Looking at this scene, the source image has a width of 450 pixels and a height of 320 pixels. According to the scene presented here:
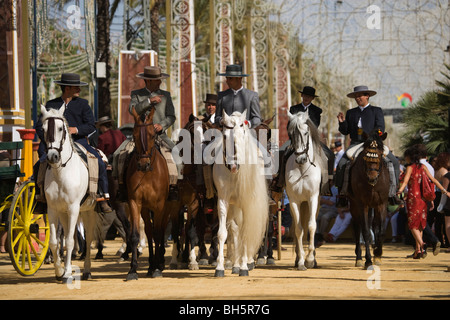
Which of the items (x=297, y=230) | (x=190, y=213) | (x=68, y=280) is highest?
(x=190, y=213)

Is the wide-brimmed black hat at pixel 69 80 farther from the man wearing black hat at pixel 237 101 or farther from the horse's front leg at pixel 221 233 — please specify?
the horse's front leg at pixel 221 233

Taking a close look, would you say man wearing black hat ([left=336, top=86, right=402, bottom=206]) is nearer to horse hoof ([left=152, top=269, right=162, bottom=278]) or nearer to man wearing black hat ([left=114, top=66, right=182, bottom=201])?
man wearing black hat ([left=114, top=66, right=182, bottom=201])

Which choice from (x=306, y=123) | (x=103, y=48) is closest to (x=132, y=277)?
(x=306, y=123)

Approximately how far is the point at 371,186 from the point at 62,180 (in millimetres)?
5197

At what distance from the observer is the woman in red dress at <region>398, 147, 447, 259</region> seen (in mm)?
16625

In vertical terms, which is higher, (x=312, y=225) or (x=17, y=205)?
(x=17, y=205)

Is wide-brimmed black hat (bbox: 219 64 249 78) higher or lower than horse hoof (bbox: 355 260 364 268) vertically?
higher

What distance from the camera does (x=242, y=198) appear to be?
12.7 m

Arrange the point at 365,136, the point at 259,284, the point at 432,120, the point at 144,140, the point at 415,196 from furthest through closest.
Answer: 1. the point at 432,120
2. the point at 415,196
3. the point at 365,136
4. the point at 144,140
5. the point at 259,284

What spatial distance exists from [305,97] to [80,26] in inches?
378

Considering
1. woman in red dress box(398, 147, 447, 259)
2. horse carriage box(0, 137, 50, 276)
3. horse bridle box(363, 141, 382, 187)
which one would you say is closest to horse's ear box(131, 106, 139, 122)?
horse carriage box(0, 137, 50, 276)

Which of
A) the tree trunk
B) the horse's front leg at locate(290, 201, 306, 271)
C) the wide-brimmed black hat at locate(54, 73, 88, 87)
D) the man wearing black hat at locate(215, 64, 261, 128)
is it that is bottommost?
the horse's front leg at locate(290, 201, 306, 271)

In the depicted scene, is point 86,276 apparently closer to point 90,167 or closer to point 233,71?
point 90,167

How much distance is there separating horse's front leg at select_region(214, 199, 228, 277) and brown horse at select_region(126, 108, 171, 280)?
0.90m
